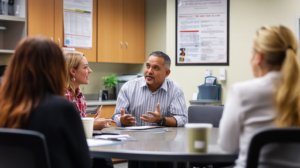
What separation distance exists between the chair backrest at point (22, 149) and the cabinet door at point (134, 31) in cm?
385

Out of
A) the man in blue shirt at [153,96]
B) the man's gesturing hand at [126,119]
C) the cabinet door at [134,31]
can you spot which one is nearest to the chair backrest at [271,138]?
the man's gesturing hand at [126,119]

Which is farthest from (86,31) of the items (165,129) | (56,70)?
(56,70)

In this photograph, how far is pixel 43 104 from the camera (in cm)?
122

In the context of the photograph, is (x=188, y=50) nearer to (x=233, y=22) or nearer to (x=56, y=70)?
(x=233, y=22)

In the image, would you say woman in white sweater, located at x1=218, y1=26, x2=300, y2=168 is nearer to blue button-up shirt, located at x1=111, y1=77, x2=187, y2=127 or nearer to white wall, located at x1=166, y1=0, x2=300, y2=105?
blue button-up shirt, located at x1=111, y1=77, x2=187, y2=127

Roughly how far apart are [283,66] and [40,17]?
134 inches

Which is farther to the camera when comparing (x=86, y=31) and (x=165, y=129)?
(x=86, y=31)

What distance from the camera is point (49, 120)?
1.21m

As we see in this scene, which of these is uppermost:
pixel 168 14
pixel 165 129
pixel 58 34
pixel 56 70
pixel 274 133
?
pixel 168 14

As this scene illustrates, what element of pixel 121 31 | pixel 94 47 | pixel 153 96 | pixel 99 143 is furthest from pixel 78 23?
pixel 99 143

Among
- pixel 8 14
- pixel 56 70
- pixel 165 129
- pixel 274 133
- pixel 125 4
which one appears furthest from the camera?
pixel 125 4

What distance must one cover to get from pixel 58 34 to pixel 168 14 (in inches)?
55.6

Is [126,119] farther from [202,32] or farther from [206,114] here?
[202,32]

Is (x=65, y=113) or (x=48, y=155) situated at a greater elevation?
(x=65, y=113)
